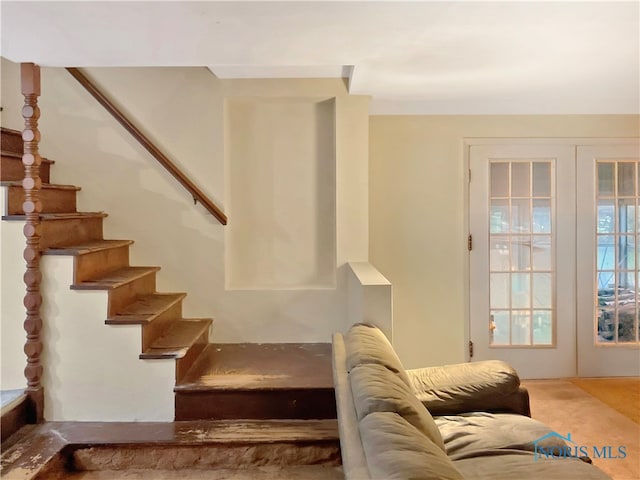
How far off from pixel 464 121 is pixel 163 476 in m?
→ 3.16

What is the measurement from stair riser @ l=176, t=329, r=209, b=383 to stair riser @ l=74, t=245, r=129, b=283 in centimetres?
71

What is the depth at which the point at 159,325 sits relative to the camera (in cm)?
295

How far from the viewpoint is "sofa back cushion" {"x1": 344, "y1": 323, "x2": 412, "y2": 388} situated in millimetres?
2025

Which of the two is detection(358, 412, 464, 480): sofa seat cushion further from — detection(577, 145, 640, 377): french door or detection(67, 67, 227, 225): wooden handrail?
detection(577, 145, 640, 377): french door

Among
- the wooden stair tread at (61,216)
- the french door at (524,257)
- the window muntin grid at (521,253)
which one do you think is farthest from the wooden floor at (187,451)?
the window muntin grid at (521,253)

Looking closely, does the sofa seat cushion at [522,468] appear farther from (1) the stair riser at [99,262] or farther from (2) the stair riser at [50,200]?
(2) the stair riser at [50,200]

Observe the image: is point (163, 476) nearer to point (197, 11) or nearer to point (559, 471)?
point (559, 471)

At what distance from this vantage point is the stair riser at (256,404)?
2.59 m

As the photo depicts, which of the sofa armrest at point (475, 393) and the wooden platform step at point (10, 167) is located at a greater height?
the wooden platform step at point (10, 167)

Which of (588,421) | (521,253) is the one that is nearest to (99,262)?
(521,253)

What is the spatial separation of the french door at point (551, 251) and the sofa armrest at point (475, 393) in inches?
57.9

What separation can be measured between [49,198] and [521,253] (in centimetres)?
345

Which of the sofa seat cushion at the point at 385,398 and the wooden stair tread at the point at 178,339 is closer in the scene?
the sofa seat cushion at the point at 385,398

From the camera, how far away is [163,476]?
7.53ft
